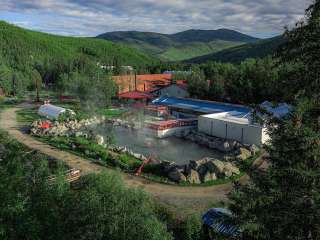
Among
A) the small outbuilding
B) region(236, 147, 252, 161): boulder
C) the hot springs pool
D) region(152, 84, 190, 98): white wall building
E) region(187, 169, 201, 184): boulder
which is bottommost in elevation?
the hot springs pool

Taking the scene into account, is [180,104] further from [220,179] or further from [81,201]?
[81,201]

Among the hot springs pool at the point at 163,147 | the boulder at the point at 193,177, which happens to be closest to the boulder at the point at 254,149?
the hot springs pool at the point at 163,147

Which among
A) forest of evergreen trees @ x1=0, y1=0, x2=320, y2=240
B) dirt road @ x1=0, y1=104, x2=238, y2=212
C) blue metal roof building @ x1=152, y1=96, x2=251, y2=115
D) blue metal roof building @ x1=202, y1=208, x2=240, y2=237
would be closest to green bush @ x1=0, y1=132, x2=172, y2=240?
forest of evergreen trees @ x1=0, y1=0, x2=320, y2=240

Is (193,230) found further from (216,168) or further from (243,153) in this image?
(243,153)

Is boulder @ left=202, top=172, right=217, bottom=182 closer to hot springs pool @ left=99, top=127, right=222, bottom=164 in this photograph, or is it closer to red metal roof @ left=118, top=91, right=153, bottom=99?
hot springs pool @ left=99, top=127, right=222, bottom=164

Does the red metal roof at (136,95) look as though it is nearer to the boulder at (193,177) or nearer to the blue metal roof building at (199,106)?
the blue metal roof building at (199,106)

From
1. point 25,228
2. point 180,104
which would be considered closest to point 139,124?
point 180,104
